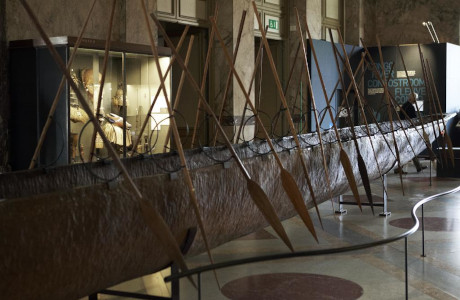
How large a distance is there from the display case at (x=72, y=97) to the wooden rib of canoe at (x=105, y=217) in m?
2.01

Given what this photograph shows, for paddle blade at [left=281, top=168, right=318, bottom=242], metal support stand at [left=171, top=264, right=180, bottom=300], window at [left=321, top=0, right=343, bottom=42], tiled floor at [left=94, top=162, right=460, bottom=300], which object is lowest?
tiled floor at [left=94, top=162, right=460, bottom=300]

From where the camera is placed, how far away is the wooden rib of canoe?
2475 mm

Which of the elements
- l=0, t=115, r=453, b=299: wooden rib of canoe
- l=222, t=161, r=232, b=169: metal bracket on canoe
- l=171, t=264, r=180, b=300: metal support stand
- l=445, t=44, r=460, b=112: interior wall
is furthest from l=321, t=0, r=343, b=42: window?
l=171, t=264, r=180, b=300: metal support stand

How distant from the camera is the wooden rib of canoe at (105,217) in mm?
2475

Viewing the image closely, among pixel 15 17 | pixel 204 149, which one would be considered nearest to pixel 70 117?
pixel 15 17

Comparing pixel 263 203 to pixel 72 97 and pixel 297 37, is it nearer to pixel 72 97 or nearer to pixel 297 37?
pixel 72 97

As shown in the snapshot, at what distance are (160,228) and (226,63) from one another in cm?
704

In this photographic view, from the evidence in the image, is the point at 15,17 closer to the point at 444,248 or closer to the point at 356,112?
the point at 444,248

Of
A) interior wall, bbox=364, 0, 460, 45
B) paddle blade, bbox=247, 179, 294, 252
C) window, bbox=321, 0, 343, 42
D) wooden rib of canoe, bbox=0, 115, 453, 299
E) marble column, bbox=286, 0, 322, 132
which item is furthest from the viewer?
interior wall, bbox=364, 0, 460, 45

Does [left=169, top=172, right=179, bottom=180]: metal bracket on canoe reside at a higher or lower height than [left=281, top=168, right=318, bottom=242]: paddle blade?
higher

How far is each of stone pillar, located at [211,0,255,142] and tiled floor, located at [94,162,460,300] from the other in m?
3.64

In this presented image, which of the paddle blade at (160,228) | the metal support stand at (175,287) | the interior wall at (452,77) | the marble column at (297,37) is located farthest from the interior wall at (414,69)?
the paddle blade at (160,228)

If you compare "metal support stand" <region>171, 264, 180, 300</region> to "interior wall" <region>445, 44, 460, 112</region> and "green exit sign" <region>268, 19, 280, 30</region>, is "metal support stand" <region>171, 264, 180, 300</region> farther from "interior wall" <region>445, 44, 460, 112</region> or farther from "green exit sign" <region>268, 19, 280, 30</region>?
"interior wall" <region>445, 44, 460, 112</region>

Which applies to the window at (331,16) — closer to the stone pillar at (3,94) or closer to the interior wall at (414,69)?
the interior wall at (414,69)
